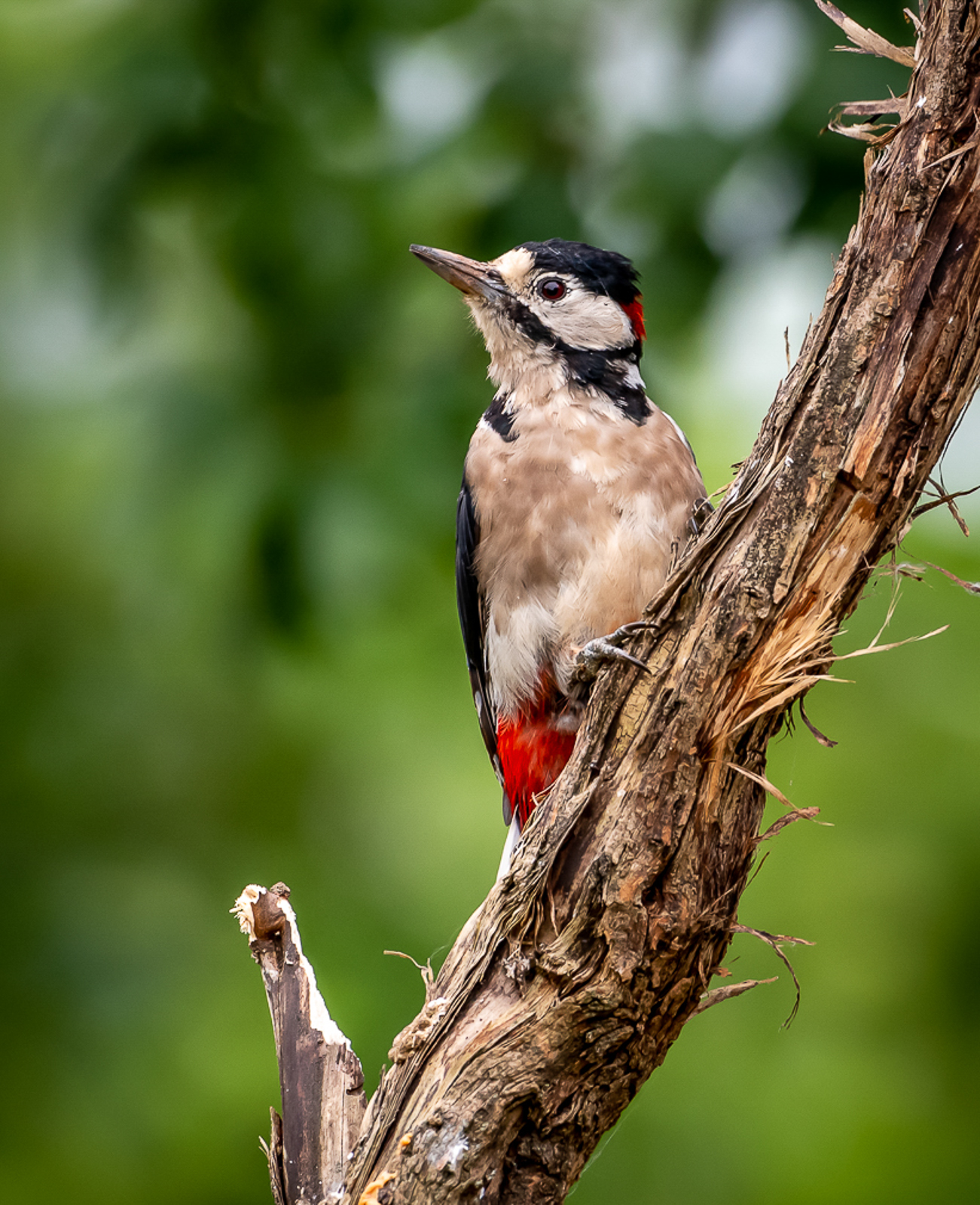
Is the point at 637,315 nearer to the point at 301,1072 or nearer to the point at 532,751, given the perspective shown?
the point at 532,751

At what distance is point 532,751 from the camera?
3.31 metres

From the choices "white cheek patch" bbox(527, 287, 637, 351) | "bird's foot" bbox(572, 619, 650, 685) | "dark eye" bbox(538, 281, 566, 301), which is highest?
"dark eye" bbox(538, 281, 566, 301)

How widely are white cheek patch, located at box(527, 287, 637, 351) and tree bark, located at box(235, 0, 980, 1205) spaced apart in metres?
1.24

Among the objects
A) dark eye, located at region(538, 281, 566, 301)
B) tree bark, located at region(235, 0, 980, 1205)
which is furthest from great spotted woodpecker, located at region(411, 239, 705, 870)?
tree bark, located at region(235, 0, 980, 1205)

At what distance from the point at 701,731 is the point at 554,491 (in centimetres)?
105

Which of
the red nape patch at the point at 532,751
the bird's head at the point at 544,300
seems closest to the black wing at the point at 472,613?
the red nape patch at the point at 532,751

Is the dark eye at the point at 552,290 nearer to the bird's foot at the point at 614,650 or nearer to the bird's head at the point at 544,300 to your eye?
the bird's head at the point at 544,300

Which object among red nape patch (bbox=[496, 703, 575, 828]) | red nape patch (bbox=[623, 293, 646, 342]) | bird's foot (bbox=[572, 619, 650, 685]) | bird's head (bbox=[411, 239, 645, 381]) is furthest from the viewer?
red nape patch (bbox=[623, 293, 646, 342])

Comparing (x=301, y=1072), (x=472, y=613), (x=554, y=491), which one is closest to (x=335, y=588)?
(x=472, y=613)

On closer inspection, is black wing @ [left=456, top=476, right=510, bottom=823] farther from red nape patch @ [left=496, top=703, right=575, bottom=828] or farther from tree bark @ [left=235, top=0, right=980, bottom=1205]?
tree bark @ [left=235, top=0, right=980, bottom=1205]

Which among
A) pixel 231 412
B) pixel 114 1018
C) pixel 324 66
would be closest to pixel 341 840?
pixel 114 1018

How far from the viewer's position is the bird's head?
3.43m

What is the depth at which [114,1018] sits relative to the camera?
484 centimetres

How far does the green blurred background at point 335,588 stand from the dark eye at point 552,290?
268mm
